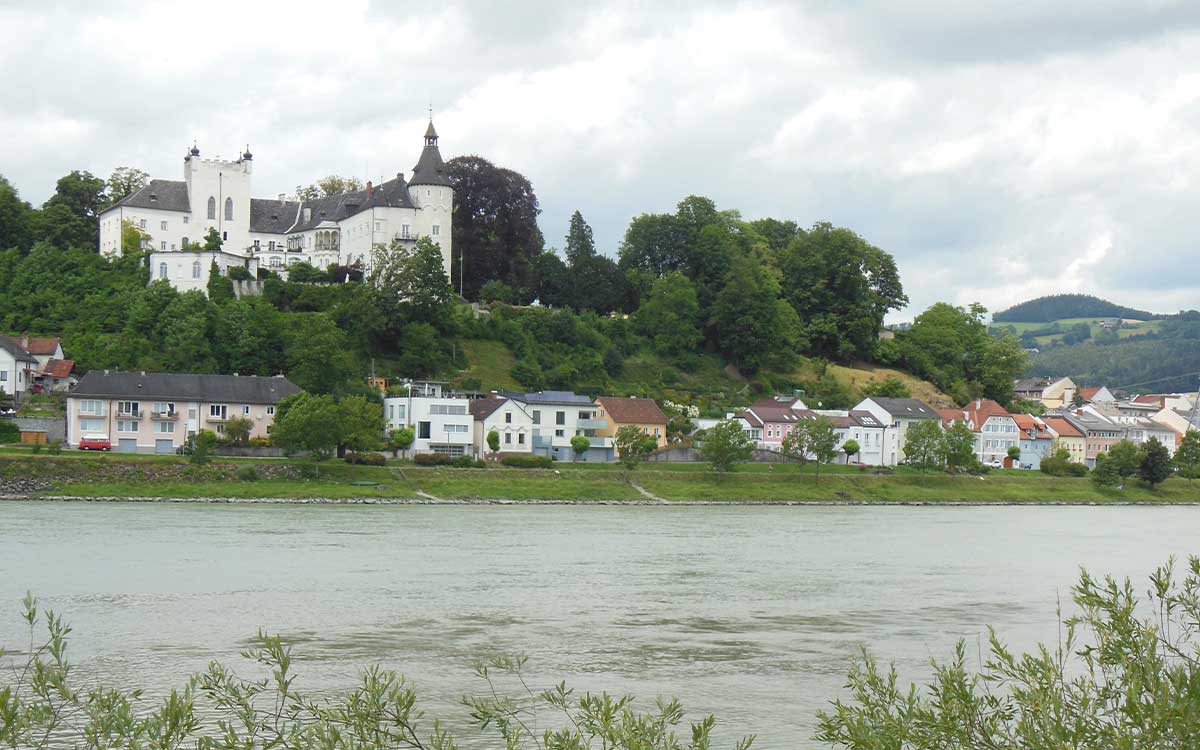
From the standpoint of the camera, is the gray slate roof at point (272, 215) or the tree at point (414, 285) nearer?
the tree at point (414, 285)

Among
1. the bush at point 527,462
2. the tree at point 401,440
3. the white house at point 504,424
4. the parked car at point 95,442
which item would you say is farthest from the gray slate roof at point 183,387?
the bush at point 527,462

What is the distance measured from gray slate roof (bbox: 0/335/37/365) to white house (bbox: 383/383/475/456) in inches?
692

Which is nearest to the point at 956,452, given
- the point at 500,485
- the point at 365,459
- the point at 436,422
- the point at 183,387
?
the point at 500,485

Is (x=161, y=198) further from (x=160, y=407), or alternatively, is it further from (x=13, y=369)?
(x=160, y=407)

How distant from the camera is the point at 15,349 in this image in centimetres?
6169

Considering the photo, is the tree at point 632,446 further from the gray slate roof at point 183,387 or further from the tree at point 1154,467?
the tree at point 1154,467

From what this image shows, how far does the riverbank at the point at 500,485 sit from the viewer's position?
166 feet

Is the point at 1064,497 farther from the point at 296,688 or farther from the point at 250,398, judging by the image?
the point at 296,688

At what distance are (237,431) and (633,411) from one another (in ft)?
67.6

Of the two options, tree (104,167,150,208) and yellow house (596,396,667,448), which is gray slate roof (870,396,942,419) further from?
tree (104,167,150,208)

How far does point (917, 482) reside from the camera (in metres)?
67.5

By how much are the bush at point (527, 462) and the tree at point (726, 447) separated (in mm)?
7770

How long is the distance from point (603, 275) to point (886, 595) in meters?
56.7

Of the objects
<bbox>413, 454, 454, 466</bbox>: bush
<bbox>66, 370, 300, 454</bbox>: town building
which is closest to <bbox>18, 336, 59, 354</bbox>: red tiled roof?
<bbox>66, 370, 300, 454</bbox>: town building
